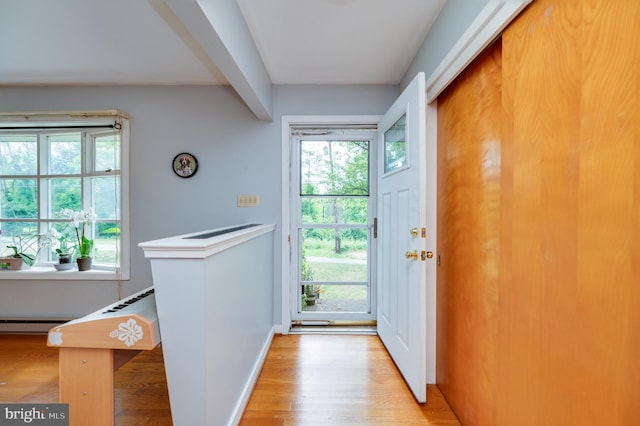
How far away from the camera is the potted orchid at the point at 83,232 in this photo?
8.28ft

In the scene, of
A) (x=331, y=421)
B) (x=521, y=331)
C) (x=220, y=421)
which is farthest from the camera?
(x=331, y=421)

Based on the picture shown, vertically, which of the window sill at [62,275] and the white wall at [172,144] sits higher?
the white wall at [172,144]

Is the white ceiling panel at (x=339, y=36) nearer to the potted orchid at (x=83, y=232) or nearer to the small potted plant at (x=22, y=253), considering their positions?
the potted orchid at (x=83, y=232)

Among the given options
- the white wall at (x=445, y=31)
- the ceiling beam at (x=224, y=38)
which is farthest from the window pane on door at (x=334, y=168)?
the white wall at (x=445, y=31)

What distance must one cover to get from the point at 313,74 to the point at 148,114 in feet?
5.14

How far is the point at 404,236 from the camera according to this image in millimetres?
1836

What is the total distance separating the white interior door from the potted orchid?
2.69 m

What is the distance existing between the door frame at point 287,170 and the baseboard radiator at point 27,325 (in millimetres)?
2001

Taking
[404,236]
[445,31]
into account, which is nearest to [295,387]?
[404,236]

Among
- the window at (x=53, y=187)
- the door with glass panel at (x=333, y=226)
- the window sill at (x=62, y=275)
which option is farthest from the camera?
the door with glass panel at (x=333, y=226)

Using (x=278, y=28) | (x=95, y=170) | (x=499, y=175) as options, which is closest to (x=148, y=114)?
(x=95, y=170)

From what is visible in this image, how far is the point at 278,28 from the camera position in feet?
5.81

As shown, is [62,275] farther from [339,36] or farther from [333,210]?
[339,36]

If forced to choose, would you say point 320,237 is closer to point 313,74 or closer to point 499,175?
point 313,74
